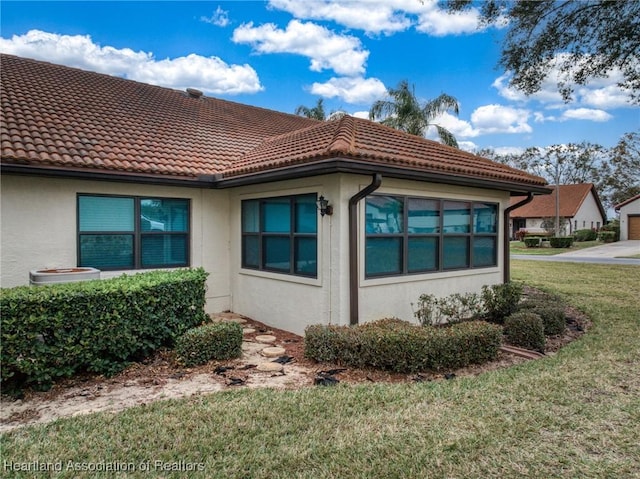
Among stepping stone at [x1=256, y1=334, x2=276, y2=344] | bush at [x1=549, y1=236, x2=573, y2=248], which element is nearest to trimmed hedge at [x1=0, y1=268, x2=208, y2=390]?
stepping stone at [x1=256, y1=334, x2=276, y2=344]

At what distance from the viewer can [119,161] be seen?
301 inches

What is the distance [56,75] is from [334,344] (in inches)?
413

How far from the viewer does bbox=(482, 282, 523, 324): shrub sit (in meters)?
8.20

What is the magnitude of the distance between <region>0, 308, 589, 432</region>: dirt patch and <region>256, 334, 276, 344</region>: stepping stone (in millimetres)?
428

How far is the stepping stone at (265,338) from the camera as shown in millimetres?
6922

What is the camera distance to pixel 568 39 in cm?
941

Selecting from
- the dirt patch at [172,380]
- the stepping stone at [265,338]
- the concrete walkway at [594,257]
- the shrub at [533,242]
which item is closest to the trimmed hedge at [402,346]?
the dirt patch at [172,380]

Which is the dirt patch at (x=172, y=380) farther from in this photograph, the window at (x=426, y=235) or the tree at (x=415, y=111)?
the tree at (x=415, y=111)

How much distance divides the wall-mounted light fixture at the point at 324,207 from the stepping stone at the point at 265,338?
2272mm

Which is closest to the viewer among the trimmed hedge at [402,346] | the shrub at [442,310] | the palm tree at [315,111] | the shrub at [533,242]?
the trimmed hedge at [402,346]

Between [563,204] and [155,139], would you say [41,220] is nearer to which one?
[155,139]

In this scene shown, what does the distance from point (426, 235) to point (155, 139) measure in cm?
618

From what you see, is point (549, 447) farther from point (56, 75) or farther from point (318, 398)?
point (56, 75)

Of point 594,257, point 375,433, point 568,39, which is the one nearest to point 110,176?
point 375,433
